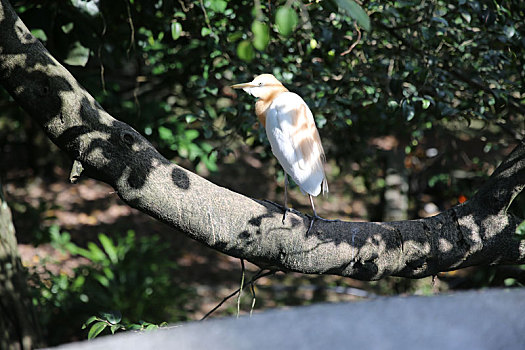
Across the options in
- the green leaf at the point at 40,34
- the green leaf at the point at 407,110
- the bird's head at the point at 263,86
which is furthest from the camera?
the green leaf at the point at 40,34

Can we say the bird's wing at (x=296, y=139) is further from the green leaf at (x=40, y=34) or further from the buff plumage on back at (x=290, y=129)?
the green leaf at (x=40, y=34)

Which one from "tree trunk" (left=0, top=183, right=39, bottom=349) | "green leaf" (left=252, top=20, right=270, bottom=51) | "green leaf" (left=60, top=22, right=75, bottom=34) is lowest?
"tree trunk" (left=0, top=183, right=39, bottom=349)

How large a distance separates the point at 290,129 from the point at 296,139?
68 millimetres

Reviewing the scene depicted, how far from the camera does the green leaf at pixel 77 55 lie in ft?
9.52

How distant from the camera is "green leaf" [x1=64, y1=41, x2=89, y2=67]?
2.90 m

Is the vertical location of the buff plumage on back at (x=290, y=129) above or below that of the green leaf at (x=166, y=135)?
above

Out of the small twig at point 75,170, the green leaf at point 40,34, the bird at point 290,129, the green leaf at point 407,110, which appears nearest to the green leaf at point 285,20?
the small twig at point 75,170

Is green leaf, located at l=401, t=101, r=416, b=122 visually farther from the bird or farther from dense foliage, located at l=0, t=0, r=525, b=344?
the bird

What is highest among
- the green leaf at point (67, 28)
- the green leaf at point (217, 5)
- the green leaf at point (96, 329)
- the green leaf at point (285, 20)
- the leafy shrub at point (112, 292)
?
the green leaf at point (217, 5)

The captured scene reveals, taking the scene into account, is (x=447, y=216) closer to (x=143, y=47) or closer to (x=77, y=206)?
(x=143, y=47)

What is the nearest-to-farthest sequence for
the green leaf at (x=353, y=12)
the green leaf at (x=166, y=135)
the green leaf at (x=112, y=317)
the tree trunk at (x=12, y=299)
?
the green leaf at (x=353, y=12) < the green leaf at (x=112, y=317) < the tree trunk at (x=12, y=299) < the green leaf at (x=166, y=135)

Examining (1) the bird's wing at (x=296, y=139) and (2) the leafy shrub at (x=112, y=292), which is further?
(2) the leafy shrub at (x=112, y=292)

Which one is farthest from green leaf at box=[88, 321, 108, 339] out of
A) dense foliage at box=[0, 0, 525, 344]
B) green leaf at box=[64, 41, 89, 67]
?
green leaf at box=[64, 41, 89, 67]

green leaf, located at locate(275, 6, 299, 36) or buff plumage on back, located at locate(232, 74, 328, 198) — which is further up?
green leaf, located at locate(275, 6, 299, 36)
